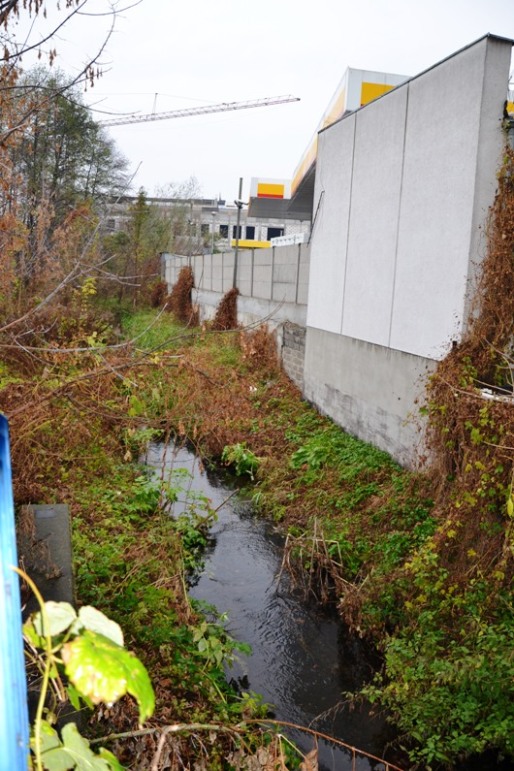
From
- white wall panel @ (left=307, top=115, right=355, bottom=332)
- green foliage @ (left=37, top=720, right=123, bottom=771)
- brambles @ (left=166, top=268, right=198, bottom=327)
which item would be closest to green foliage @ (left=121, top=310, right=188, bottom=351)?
brambles @ (left=166, top=268, right=198, bottom=327)

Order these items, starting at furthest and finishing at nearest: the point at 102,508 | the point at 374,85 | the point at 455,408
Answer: the point at 374,85, the point at 102,508, the point at 455,408

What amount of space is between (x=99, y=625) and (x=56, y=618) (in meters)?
0.09

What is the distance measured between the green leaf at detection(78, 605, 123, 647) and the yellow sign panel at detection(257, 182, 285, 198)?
85.7 feet

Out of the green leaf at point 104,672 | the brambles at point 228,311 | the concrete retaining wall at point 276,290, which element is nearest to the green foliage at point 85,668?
the green leaf at point 104,672

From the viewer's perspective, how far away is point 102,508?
801cm

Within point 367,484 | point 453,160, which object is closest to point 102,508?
point 367,484

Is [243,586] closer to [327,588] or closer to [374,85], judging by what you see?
[327,588]

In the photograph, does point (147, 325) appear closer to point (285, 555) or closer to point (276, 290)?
point (276, 290)

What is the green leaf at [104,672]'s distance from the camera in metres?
1.15

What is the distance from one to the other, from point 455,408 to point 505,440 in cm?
122

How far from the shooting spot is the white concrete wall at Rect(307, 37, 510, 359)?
7102 millimetres

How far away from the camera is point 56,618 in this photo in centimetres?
131

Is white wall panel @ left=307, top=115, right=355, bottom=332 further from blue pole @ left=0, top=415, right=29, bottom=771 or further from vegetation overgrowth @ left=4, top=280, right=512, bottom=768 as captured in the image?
blue pole @ left=0, top=415, right=29, bottom=771

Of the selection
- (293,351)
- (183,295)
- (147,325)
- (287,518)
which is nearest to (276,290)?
(293,351)
